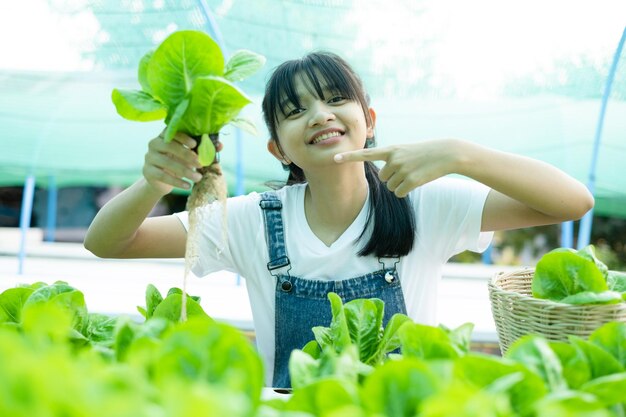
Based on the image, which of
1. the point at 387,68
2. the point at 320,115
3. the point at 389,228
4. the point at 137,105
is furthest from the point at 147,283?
the point at 137,105

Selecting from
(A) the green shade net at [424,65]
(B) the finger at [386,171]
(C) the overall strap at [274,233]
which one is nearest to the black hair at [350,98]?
(C) the overall strap at [274,233]

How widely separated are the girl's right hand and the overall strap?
37 cm

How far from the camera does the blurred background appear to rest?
3.37 meters

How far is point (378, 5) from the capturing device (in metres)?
3.34

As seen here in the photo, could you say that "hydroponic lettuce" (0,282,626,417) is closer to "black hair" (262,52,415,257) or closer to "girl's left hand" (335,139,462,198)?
"girl's left hand" (335,139,462,198)

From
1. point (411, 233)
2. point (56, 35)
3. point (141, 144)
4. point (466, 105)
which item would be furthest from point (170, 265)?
point (411, 233)

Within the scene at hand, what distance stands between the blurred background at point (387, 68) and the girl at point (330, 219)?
2.06 m

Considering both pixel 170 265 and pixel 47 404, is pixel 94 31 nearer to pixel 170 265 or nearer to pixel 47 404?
pixel 170 265

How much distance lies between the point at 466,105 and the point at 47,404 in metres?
3.49

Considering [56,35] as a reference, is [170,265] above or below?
below

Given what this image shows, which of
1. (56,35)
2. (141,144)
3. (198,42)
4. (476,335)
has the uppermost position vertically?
(56,35)

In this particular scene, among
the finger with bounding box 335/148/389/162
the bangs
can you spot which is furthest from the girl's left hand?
the bangs

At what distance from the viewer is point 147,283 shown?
386 cm

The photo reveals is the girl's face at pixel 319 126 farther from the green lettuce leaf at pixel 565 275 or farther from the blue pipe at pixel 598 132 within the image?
the blue pipe at pixel 598 132
